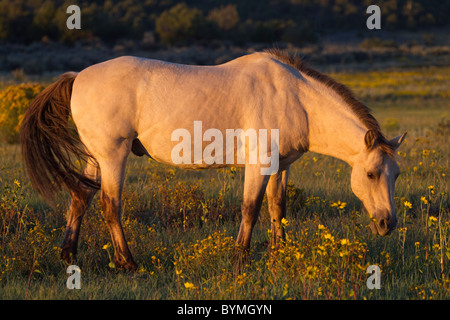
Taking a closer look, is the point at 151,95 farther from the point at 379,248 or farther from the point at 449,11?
the point at 449,11

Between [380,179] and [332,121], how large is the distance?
759 mm

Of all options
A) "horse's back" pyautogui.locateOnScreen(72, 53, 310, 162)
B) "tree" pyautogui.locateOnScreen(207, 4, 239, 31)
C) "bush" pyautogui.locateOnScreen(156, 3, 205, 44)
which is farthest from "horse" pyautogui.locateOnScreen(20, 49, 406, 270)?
"tree" pyautogui.locateOnScreen(207, 4, 239, 31)

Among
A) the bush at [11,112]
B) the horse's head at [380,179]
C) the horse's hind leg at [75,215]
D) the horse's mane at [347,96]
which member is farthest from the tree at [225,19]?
the horse's head at [380,179]

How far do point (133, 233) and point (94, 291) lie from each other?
1.39m

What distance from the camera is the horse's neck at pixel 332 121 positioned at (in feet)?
18.1

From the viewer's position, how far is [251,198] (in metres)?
5.49

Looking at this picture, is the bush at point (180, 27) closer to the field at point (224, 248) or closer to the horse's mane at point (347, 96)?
the field at point (224, 248)

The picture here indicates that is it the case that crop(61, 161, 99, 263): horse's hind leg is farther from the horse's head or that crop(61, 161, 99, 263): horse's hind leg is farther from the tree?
the tree

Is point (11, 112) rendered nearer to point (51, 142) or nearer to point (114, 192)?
point (51, 142)

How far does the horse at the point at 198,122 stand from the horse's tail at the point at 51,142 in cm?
1

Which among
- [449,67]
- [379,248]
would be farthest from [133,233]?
[449,67]

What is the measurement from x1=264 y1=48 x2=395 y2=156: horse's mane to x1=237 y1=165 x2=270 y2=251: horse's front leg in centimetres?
112

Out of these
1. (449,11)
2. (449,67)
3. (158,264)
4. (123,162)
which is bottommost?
(158,264)

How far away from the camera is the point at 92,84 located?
546 cm
